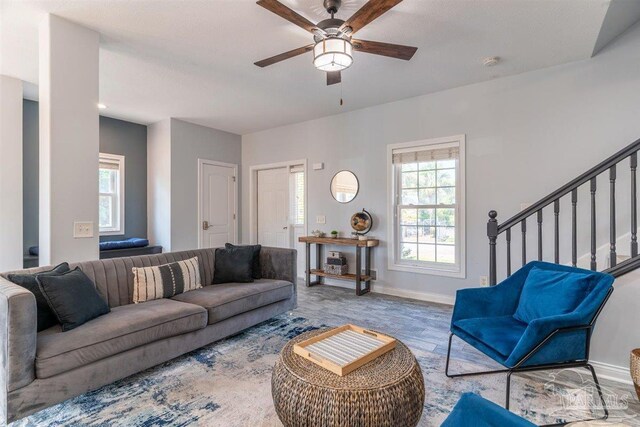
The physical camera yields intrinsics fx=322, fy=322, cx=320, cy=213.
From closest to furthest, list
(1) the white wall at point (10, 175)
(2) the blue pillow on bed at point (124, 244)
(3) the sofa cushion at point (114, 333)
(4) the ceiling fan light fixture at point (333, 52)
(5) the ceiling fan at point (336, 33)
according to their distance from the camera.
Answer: (3) the sofa cushion at point (114, 333) < (5) the ceiling fan at point (336, 33) < (4) the ceiling fan light fixture at point (333, 52) < (1) the white wall at point (10, 175) < (2) the blue pillow on bed at point (124, 244)

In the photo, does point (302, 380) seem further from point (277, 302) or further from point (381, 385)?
point (277, 302)

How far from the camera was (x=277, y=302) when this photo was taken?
10.8ft

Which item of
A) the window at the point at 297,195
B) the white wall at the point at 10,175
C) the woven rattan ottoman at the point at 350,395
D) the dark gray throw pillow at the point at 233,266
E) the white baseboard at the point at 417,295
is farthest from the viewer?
the window at the point at 297,195

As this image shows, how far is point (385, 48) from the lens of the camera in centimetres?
238

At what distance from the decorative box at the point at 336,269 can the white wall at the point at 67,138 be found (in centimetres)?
294

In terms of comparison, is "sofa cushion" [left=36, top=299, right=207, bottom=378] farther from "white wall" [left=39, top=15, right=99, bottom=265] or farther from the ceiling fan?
the ceiling fan

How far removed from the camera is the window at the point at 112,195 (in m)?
5.01

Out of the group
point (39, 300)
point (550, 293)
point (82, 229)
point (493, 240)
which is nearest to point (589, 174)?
point (493, 240)

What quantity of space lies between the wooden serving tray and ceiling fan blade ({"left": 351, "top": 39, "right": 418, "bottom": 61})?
1.97 metres

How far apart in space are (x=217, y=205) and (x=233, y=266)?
2773mm

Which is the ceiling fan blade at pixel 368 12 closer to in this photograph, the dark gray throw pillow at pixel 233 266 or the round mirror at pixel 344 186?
the dark gray throw pillow at pixel 233 266

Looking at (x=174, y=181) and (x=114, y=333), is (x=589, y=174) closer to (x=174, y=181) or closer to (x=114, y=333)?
(x=114, y=333)

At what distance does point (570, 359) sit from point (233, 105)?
449 centimetres

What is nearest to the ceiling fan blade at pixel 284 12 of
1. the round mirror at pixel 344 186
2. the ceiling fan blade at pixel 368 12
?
the ceiling fan blade at pixel 368 12
